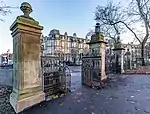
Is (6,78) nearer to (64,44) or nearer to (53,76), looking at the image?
(53,76)

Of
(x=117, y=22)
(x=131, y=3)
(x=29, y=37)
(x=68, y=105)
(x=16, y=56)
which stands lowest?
(x=68, y=105)

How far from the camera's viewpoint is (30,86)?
5797 millimetres

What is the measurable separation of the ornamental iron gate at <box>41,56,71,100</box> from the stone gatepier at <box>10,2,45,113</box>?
793 mm

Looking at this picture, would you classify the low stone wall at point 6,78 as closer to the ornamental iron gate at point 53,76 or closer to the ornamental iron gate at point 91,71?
the ornamental iron gate at point 53,76

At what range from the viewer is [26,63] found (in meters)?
5.68

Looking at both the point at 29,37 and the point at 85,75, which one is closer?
the point at 29,37

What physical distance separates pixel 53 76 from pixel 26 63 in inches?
81.5

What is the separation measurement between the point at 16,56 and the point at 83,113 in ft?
8.83

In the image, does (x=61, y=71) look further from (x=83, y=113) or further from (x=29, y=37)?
(x=83, y=113)

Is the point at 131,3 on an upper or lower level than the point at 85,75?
upper

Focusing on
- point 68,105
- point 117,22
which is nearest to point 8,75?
point 68,105

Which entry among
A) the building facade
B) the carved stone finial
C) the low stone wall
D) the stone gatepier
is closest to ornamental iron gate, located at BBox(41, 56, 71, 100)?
the stone gatepier

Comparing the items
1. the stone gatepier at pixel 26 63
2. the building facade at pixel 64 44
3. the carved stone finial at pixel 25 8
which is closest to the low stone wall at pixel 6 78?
the stone gatepier at pixel 26 63

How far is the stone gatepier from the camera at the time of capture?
17.9ft
